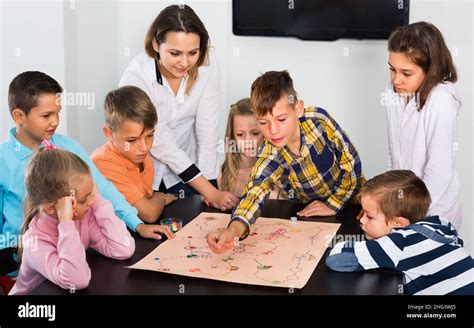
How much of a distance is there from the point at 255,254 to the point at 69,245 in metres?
0.50

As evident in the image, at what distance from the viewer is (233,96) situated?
3.80 meters

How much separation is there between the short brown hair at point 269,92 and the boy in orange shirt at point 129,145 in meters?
0.38

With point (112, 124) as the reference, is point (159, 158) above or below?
below

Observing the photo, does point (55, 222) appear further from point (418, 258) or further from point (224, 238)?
point (418, 258)

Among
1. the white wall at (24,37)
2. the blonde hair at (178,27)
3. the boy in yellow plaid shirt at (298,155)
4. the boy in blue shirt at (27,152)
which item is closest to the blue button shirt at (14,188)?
the boy in blue shirt at (27,152)

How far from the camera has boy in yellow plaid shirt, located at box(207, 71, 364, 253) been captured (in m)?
2.21

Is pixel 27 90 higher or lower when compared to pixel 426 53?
lower

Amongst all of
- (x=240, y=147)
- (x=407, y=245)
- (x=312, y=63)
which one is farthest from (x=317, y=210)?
(x=312, y=63)

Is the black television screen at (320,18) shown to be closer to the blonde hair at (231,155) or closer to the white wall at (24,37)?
the blonde hair at (231,155)

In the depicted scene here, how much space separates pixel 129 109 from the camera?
2314 millimetres

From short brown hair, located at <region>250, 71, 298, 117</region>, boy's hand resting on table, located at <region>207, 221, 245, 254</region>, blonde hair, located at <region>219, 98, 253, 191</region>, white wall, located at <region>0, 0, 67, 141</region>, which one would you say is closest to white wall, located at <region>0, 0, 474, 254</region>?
white wall, located at <region>0, 0, 67, 141</region>
